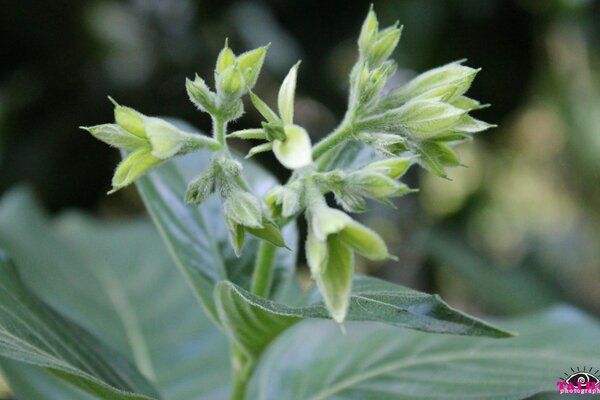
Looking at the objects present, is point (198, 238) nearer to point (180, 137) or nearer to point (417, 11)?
point (180, 137)

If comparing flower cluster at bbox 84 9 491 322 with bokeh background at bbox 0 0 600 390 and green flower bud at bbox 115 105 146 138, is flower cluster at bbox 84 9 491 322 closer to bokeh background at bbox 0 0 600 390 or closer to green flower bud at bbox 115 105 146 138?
green flower bud at bbox 115 105 146 138

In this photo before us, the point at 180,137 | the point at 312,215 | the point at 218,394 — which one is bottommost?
the point at 218,394

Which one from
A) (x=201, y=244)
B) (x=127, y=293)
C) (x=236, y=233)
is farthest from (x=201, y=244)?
(x=127, y=293)

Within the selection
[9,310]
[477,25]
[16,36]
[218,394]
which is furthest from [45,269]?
[477,25]

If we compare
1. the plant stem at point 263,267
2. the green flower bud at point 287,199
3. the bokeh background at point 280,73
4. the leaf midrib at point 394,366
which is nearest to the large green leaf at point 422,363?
the leaf midrib at point 394,366

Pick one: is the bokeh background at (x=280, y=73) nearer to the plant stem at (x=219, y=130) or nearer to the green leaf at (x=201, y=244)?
the green leaf at (x=201, y=244)

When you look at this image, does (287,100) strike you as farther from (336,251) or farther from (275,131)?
(336,251)

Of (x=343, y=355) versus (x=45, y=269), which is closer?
(x=343, y=355)
